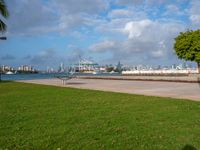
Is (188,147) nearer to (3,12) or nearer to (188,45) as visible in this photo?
(3,12)

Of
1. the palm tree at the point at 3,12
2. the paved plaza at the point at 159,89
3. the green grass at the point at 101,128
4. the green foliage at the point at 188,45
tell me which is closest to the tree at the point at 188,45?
the green foliage at the point at 188,45

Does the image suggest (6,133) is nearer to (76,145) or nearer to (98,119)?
(76,145)

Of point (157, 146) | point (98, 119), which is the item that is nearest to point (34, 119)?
point (98, 119)

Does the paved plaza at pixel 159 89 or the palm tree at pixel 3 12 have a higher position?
the palm tree at pixel 3 12

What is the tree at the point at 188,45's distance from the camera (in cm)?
5225

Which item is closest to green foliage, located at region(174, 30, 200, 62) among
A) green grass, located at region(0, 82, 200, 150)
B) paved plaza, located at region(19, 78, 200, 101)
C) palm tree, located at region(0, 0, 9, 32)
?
paved plaza, located at region(19, 78, 200, 101)

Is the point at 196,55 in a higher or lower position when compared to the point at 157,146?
higher

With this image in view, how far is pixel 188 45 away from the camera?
5331 centimetres

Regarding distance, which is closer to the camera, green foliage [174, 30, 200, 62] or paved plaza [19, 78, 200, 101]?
paved plaza [19, 78, 200, 101]

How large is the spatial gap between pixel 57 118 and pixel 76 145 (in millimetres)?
2826

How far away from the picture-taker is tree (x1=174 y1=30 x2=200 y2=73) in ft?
171

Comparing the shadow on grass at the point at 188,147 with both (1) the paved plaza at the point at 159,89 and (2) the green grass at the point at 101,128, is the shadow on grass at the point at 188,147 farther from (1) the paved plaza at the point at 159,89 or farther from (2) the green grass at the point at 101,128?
(1) the paved plaza at the point at 159,89

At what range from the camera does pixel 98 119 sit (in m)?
8.40

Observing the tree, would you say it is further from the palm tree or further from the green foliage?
the palm tree
